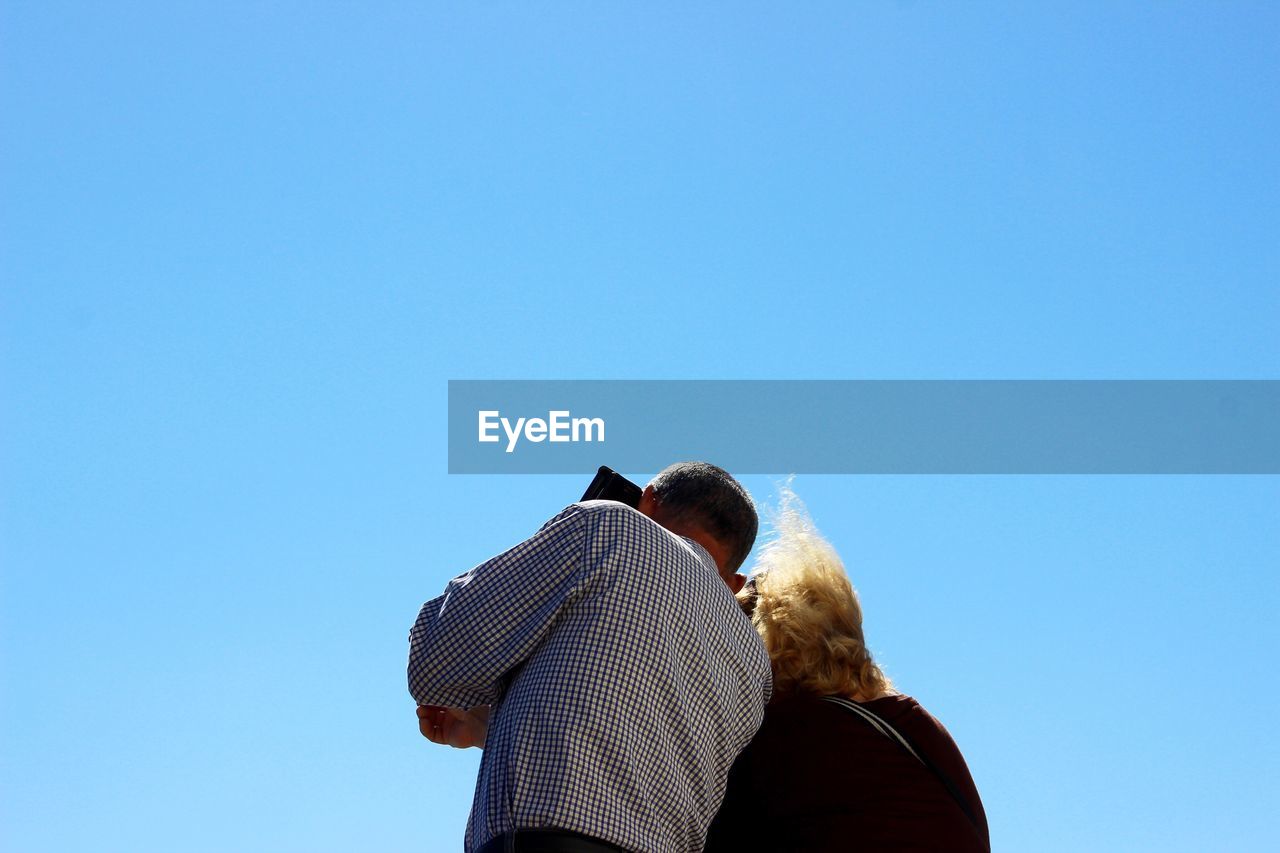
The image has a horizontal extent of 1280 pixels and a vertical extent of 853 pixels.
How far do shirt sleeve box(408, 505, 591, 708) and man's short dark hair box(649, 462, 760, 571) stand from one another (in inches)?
22.0

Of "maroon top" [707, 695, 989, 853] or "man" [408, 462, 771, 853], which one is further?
"maroon top" [707, 695, 989, 853]

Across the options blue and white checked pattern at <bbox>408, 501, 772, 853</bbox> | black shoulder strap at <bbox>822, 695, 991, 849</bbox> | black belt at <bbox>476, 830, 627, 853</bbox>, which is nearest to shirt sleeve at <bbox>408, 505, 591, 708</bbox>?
blue and white checked pattern at <bbox>408, 501, 772, 853</bbox>

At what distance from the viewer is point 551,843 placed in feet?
11.7

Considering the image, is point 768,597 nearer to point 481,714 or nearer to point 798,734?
point 798,734

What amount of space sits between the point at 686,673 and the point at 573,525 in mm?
538

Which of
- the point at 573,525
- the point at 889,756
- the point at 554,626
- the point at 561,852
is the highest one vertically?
the point at 573,525

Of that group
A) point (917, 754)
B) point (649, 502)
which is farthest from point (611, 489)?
point (917, 754)

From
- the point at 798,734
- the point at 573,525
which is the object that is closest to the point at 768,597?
the point at 798,734

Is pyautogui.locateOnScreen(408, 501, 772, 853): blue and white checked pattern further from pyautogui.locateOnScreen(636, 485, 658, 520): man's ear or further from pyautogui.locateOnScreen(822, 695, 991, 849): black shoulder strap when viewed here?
pyautogui.locateOnScreen(822, 695, 991, 849): black shoulder strap

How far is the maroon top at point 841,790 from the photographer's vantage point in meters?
4.27

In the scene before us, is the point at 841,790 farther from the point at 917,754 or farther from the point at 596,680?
the point at 596,680

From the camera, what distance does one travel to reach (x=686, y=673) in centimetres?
393

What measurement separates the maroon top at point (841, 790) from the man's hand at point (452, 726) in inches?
32.9

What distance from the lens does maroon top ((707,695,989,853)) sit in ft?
14.0
